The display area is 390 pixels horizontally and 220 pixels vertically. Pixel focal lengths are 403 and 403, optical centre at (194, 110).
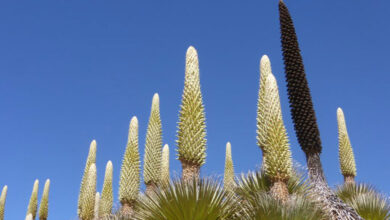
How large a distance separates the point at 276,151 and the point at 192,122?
1.84 metres

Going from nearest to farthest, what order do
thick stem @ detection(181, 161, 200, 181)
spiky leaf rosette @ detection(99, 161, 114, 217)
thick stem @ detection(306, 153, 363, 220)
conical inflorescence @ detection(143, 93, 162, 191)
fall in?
thick stem @ detection(306, 153, 363, 220) < thick stem @ detection(181, 161, 200, 181) < conical inflorescence @ detection(143, 93, 162, 191) < spiky leaf rosette @ detection(99, 161, 114, 217)

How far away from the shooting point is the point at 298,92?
292 inches

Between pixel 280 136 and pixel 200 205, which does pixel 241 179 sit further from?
pixel 200 205

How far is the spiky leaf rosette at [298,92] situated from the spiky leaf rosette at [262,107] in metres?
1.09

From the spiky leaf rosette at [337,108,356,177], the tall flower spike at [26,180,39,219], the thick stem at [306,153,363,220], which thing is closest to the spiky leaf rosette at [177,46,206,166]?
the thick stem at [306,153,363,220]

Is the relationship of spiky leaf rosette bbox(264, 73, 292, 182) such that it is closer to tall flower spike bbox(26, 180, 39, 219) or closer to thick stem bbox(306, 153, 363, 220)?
thick stem bbox(306, 153, 363, 220)

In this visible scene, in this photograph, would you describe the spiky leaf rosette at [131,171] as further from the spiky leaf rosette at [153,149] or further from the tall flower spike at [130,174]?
the spiky leaf rosette at [153,149]

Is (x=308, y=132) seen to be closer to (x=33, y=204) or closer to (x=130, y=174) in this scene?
(x=130, y=174)

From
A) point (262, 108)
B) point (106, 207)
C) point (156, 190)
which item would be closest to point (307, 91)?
point (262, 108)

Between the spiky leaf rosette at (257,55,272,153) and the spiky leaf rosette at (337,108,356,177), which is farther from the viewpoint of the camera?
the spiky leaf rosette at (337,108,356,177)

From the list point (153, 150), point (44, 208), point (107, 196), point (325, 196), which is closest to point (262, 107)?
→ point (325, 196)

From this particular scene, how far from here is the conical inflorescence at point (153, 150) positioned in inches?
427

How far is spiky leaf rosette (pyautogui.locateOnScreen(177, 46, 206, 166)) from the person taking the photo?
7.17 metres

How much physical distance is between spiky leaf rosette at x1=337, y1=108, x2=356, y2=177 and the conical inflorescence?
6814 mm
